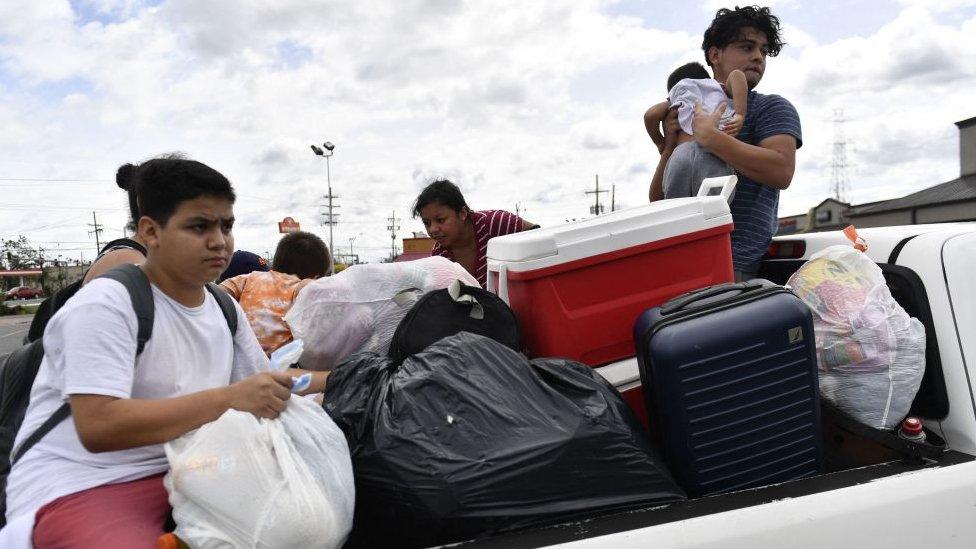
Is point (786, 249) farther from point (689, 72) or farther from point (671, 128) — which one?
point (689, 72)

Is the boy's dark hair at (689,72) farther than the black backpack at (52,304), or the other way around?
the boy's dark hair at (689,72)

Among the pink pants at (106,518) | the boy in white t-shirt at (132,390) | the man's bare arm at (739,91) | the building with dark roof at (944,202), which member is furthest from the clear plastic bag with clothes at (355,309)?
the building with dark roof at (944,202)

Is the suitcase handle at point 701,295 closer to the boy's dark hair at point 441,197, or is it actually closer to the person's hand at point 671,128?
the person's hand at point 671,128

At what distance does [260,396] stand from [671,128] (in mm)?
2363

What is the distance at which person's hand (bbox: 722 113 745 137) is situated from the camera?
235 cm

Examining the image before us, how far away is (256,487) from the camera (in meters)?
1.12

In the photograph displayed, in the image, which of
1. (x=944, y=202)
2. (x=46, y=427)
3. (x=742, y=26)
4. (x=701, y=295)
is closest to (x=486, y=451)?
(x=701, y=295)

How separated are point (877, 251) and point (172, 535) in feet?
7.31

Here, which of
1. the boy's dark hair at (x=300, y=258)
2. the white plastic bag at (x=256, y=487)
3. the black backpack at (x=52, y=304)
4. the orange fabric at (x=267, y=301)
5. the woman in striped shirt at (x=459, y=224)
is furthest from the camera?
the woman in striped shirt at (x=459, y=224)

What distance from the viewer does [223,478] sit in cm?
113

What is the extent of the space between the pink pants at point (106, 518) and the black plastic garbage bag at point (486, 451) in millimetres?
437

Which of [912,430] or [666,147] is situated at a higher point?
[666,147]

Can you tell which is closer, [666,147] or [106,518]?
[106,518]

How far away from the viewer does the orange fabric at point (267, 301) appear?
8.11 ft
